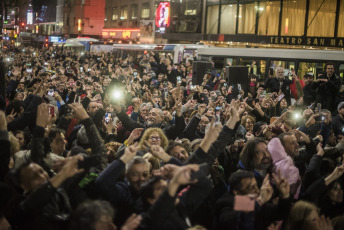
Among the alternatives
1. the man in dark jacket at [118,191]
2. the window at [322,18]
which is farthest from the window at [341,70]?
the man in dark jacket at [118,191]

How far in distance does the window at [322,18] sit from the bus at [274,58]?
26.5 feet

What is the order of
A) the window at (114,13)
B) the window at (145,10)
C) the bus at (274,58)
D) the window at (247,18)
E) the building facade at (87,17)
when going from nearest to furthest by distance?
the bus at (274,58) < the window at (247,18) < the window at (145,10) < the window at (114,13) < the building facade at (87,17)

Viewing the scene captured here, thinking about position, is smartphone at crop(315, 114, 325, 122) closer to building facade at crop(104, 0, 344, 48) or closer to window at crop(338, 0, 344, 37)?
building facade at crop(104, 0, 344, 48)

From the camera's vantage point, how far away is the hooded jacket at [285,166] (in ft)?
16.2

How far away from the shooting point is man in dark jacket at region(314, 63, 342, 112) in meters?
9.90

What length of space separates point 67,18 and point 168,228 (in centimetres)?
6947

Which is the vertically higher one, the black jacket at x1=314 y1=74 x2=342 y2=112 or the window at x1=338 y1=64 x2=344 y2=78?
the window at x1=338 y1=64 x2=344 y2=78

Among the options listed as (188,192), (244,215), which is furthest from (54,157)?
(244,215)

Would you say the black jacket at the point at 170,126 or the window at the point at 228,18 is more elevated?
the window at the point at 228,18

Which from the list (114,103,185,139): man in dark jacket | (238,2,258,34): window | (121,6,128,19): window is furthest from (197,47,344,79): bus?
(121,6,128,19): window

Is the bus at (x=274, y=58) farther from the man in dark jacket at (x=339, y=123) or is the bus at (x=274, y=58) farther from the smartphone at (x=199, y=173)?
the smartphone at (x=199, y=173)

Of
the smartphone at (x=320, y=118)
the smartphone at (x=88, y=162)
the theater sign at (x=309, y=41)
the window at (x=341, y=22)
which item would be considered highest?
the window at (x=341, y=22)

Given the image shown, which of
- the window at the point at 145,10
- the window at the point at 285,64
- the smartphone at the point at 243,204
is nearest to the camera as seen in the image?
the smartphone at the point at 243,204

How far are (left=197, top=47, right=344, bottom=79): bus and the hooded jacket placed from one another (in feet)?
25.4
